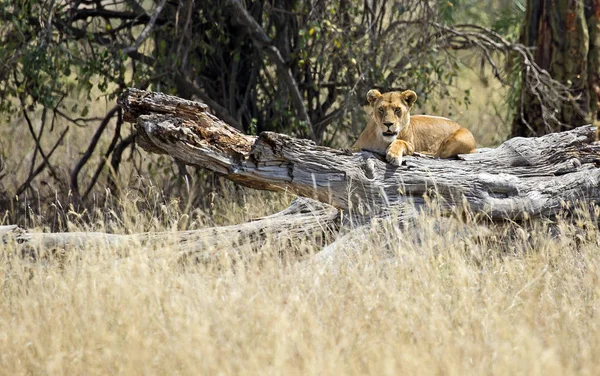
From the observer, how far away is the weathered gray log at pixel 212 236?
5730 mm

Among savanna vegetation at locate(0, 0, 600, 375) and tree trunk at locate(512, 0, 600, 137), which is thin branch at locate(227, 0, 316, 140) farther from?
tree trunk at locate(512, 0, 600, 137)

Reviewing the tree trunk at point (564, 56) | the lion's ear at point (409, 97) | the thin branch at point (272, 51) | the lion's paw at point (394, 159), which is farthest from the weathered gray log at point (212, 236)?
the tree trunk at point (564, 56)

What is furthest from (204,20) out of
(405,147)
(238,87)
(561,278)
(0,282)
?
(561,278)

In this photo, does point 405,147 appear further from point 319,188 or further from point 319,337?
point 319,337

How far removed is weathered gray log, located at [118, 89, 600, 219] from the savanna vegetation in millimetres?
214

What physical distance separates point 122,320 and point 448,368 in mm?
1643

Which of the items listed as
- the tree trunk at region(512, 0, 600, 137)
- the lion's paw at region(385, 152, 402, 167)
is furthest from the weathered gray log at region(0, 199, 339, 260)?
the tree trunk at region(512, 0, 600, 137)

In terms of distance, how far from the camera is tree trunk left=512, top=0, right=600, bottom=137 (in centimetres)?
978

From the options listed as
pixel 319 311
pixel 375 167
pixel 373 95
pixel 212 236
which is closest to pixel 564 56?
pixel 373 95

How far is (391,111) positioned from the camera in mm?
6812

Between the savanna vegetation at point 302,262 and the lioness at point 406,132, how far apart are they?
0.79m

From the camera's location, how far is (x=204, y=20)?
28.6ft

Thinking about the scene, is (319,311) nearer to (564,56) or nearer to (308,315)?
(308,315)

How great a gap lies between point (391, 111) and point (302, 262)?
180cm
